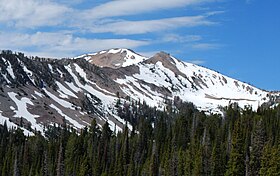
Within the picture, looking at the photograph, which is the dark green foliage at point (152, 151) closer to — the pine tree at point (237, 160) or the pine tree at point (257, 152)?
the pine tree at point (257, 152)

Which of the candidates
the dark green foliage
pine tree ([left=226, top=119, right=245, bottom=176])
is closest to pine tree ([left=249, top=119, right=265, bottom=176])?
the dark green foliage

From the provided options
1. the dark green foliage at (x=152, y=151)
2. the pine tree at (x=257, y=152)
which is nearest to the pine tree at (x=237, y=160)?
the pine tree at (x=257, y=152)

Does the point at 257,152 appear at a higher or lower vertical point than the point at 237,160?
higher

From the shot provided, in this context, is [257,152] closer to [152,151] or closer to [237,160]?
[237,160]

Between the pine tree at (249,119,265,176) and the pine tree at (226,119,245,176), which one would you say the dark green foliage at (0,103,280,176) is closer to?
the pine tree at (249,119,265,176)

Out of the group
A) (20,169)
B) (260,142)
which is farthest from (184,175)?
(20,169)

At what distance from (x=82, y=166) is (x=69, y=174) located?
24.2 feet

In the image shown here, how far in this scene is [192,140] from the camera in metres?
171

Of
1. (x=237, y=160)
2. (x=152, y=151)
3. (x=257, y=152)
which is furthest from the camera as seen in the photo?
(x=152, y=151)

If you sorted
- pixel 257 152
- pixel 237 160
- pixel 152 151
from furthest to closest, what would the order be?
1. pixel 152 151
2. pixel 257 152
3. pixel 237 160

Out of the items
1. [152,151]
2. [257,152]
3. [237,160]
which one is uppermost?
[152,151]

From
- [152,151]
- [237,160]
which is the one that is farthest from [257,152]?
[152,151]

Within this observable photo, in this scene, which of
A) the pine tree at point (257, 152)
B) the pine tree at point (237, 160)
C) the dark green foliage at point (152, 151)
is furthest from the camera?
the dark green foliage at point (152, 151)

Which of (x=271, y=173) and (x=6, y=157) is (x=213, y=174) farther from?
(x=6, y=157)
